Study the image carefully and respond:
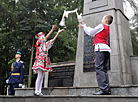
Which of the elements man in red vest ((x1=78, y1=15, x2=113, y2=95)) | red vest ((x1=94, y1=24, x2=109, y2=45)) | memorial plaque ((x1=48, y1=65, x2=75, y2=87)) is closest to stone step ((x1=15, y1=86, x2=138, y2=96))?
man in red vest ((x1=78, y1=15, x2=113, y2=95))

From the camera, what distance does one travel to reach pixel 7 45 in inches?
571

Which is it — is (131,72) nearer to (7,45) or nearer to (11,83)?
(11,83)

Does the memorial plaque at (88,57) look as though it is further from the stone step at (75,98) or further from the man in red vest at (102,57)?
the stone step at (75,98)

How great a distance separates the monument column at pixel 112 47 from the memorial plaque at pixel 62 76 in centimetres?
140

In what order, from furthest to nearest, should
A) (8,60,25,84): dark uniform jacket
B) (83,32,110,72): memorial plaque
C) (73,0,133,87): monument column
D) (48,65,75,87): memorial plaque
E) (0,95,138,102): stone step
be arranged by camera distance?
(48,65,75,87): memorial plaque < (83,32,110,72): memorial plaque < (73,0,133,87): monument column < (8,60,25,84): dark uniform jacket < (0,95,138,102): stone step

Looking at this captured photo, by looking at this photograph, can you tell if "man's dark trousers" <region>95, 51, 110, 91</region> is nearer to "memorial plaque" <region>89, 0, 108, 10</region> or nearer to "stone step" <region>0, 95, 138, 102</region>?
"stone step" <region>0, 95, 138, 102</region>

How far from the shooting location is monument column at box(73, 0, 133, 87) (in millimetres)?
6605

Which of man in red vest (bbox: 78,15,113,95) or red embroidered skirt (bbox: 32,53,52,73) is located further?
red embroidered skirt (bbox: 32,53,52,73)

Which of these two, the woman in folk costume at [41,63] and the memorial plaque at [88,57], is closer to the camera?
the woman in folk costume at [41,63]

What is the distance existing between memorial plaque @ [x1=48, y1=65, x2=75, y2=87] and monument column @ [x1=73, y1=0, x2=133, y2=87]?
4.58ft

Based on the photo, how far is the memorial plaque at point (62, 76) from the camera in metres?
8.86

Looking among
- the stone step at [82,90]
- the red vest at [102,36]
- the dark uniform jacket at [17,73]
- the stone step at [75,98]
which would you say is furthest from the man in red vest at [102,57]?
the dark uniform jacket at [17,73]

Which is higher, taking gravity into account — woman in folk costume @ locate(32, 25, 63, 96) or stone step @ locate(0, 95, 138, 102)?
woman in folk costume @ locate(32, 25, 63, 96)

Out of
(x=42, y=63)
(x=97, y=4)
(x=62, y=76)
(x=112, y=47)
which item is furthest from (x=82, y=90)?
(x=97, y=4)
